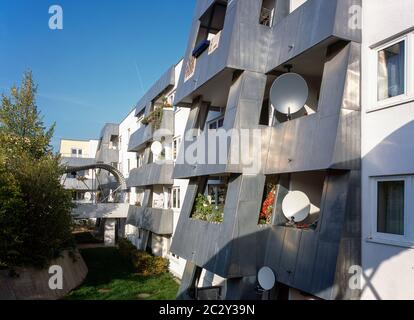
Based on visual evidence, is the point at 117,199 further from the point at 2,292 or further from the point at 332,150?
the point at 332,150

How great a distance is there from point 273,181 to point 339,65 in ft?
11.4

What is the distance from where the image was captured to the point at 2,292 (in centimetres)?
1303

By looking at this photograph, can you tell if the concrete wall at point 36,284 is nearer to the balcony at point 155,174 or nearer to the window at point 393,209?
the balcony at point 155,174

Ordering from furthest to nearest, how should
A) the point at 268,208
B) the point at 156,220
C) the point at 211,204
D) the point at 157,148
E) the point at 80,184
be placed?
the point at 80,184 → the point at 157,148 → the point at 156,220 → the point at 211,204 → the point at 268,208

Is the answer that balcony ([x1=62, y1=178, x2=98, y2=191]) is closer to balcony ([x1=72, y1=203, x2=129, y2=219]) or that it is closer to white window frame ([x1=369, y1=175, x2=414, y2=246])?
balcony ([x1=72, y1=203, x2=129, y2=219])

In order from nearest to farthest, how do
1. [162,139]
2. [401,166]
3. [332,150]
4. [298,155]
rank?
[401,166] < [332,150] < [298,155] < [162,139]

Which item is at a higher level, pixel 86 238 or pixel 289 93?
pixel 289 93

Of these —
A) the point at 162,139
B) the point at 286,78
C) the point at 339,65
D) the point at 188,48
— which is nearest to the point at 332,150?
the point at 339,65

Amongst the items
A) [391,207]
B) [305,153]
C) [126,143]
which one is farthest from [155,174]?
[126,143]

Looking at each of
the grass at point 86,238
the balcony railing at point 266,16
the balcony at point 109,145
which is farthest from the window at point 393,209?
the balcony at point 109,145

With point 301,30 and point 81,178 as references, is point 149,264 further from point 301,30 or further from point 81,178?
point 81,178

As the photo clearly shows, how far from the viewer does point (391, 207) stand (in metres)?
6.56

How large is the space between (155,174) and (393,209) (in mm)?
14585

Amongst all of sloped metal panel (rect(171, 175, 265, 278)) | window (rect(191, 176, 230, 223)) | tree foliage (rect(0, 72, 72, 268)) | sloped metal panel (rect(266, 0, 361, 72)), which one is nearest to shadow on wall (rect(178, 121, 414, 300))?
sloped metal panel (rect(171, 175, 265, 278))
